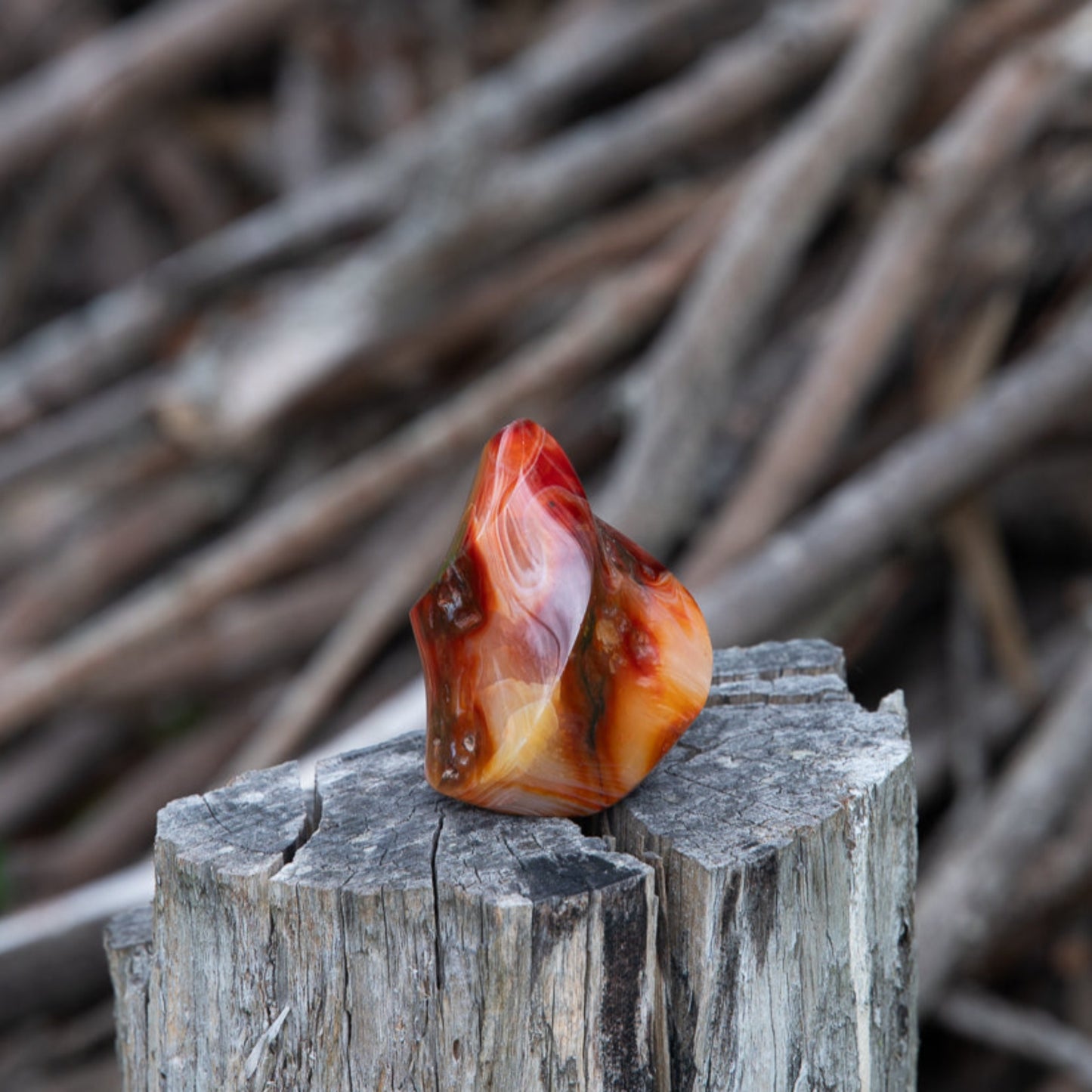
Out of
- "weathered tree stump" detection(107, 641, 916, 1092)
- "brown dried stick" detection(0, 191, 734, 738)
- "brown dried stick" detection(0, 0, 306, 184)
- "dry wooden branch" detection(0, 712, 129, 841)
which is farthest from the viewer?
"brown dried stick" detection(0, 0, 306, 184)

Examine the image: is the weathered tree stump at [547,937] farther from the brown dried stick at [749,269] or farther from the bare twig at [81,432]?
the bare twig at [81,432]

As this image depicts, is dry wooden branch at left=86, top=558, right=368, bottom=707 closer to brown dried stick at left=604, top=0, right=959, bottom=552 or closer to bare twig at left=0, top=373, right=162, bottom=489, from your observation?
bare twig at left=0, top=373, right=162, bottom=489

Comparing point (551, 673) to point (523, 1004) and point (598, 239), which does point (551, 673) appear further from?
point (598, 239)

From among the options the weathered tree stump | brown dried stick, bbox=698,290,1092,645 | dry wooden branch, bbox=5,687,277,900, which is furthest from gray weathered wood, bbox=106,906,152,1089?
dry wooden branch, bbox=5,687,277,900

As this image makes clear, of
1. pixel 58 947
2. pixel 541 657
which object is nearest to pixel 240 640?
pixel 58 947

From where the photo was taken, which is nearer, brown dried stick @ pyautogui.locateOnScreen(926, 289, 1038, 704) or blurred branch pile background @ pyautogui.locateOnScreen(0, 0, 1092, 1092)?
blurred branch pile background @ pyautogui.locateOnScreen(0, 0, 1092, 1092)
